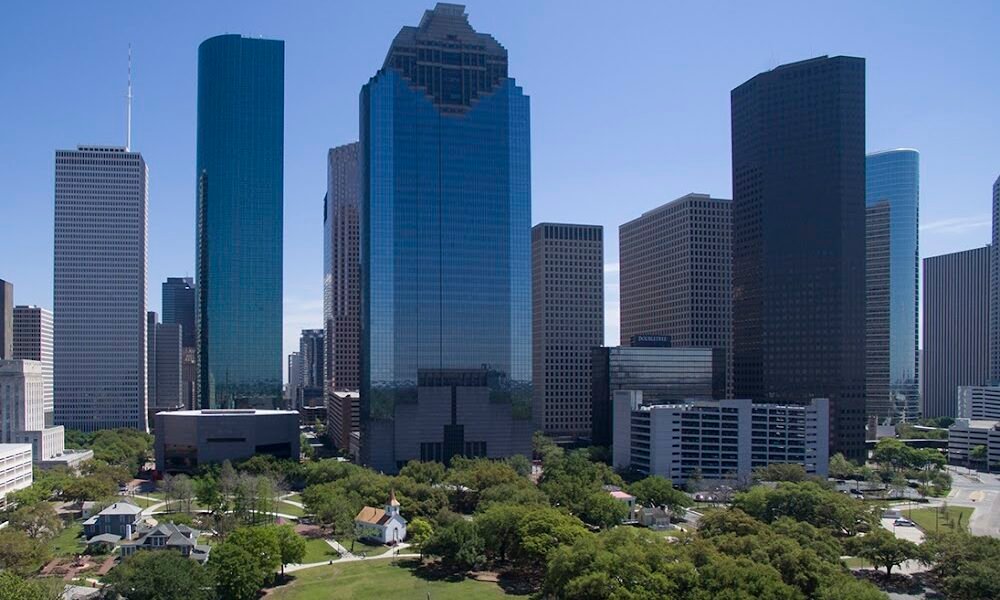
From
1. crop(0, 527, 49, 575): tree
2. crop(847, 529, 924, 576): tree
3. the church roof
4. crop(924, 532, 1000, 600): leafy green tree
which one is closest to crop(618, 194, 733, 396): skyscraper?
the church roof

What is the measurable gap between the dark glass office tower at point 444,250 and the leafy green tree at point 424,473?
21583 mm

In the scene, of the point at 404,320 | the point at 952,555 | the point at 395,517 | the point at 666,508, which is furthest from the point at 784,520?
the point at 404,320

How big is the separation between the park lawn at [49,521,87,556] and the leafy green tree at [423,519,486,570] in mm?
40019

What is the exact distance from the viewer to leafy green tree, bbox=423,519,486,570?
3216 inches

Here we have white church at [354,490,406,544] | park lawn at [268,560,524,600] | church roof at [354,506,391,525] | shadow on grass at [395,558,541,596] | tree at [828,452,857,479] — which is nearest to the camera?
park lawn at [268,560,524,600]

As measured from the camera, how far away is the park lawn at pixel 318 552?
87.8m

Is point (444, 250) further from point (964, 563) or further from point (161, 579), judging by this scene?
point (964, 563)

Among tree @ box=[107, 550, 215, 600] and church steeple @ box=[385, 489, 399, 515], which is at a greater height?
tree @ box=[107, 550, 215, 600]

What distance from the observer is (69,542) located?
94.4m

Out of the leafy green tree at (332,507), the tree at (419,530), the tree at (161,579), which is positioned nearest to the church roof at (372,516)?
the leafy green tree at (332,507)

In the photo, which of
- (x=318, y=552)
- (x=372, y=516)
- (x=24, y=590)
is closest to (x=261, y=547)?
(x=318, y=552)

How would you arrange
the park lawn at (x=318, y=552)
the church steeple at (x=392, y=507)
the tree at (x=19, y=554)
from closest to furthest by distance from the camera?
the tree at (x=19, y=554) < the park lawn at (x=318, y=552) < the church steeple at (x=392, y=507)

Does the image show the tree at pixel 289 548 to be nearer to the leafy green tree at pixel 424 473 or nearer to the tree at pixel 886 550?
the leafy green tree at pixel 424 473

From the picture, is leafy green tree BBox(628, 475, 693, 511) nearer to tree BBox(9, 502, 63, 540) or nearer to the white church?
the white church
